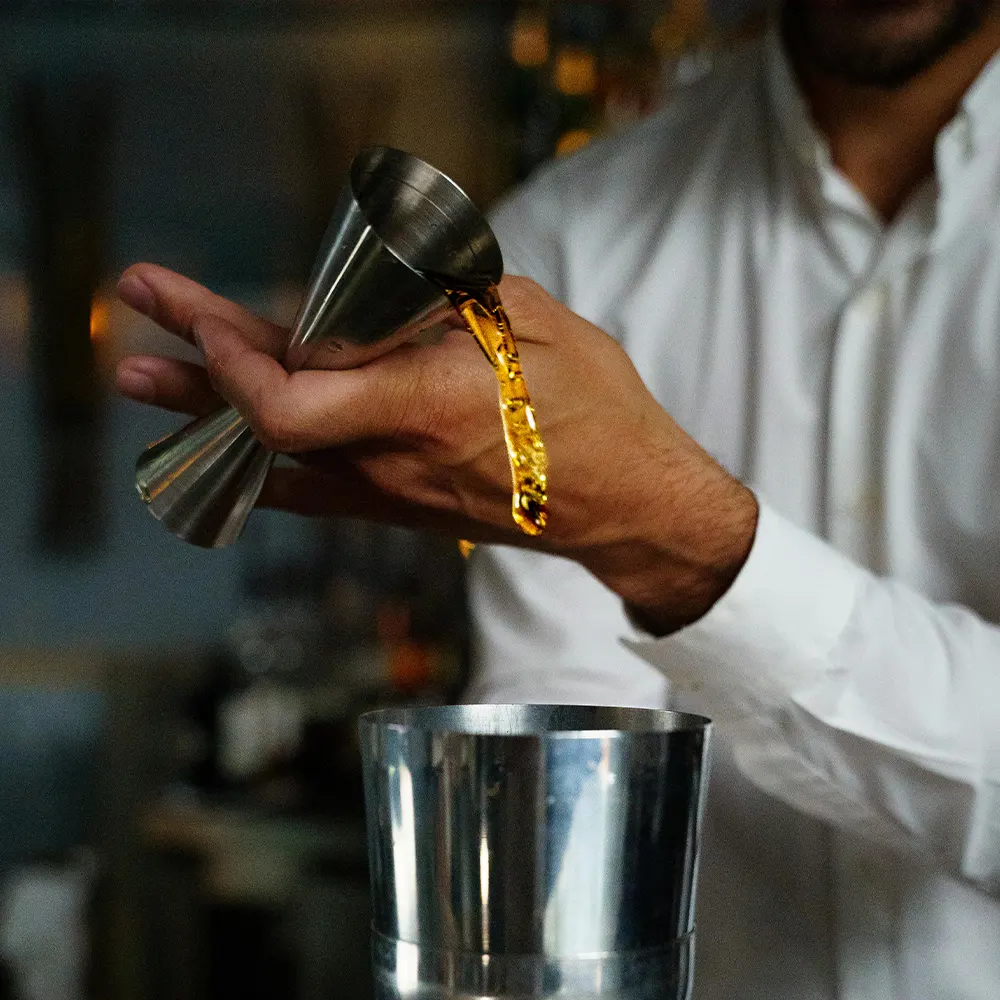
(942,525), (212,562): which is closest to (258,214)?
(212,562)

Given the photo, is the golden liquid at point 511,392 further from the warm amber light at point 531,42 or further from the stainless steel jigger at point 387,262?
the warm amber light at point 531,42

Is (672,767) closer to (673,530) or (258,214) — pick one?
(673,530)

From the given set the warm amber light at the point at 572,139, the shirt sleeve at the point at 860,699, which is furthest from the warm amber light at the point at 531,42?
the shirt sleeve at the point at 860,699

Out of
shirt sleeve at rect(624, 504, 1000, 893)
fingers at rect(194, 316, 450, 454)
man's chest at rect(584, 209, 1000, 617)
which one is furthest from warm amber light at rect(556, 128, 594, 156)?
fingers at rect(194, 316, 450, 454)

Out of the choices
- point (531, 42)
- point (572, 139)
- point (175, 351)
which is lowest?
point (175, 351)

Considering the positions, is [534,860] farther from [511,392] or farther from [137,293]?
[137,293]

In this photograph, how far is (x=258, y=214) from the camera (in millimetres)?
3387

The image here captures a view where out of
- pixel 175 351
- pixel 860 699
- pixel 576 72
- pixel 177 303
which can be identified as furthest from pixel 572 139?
pixel 177 303

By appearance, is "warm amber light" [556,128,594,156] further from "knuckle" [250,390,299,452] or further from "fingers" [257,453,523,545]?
"knuckle" [250,390,299,452]

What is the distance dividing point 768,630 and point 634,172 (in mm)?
700

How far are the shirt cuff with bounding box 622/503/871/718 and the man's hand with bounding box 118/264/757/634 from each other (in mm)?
22

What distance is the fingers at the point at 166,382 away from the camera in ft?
2.68

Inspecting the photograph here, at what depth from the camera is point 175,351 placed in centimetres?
329

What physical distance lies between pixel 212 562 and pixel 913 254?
241cm
